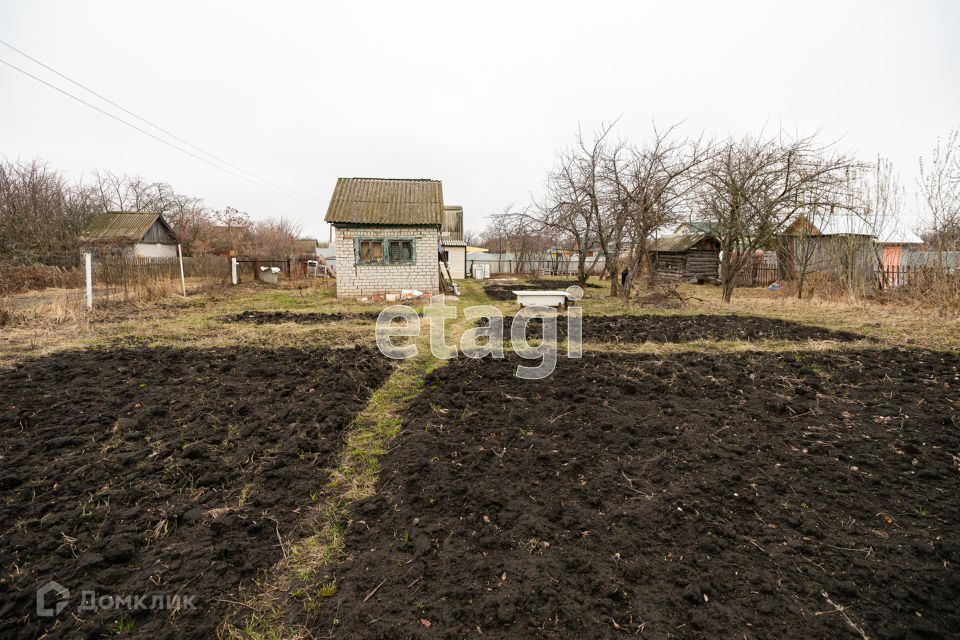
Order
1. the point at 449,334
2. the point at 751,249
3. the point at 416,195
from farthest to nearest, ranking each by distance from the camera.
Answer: the point at 416,195, the point at 751,249, the point at 449,334

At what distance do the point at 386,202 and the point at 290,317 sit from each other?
23.1 ft

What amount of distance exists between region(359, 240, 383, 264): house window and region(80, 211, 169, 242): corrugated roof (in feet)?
64.1

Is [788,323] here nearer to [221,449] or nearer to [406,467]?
[406,467]

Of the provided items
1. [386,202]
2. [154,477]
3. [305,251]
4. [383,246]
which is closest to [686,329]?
[154,477]

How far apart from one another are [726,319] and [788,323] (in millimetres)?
1231

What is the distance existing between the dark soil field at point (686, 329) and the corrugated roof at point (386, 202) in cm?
706

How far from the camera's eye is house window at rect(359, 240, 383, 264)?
1541 cm

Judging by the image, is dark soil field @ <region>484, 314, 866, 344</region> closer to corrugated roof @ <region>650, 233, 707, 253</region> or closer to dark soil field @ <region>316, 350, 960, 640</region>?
dark soil field @ <region>316, 350, 960, 640</region>

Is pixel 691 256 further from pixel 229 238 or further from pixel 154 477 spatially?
pixel 229 238

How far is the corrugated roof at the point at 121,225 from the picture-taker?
26434 millimetres

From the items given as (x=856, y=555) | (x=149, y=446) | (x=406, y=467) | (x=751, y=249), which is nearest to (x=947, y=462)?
(x=856, y=555)

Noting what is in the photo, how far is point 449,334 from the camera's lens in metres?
9.20

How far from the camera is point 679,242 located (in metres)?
26.3

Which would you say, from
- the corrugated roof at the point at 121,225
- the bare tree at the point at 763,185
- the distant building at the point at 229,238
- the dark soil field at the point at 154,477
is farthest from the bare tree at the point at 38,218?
the bare tree at the point at 763,185
